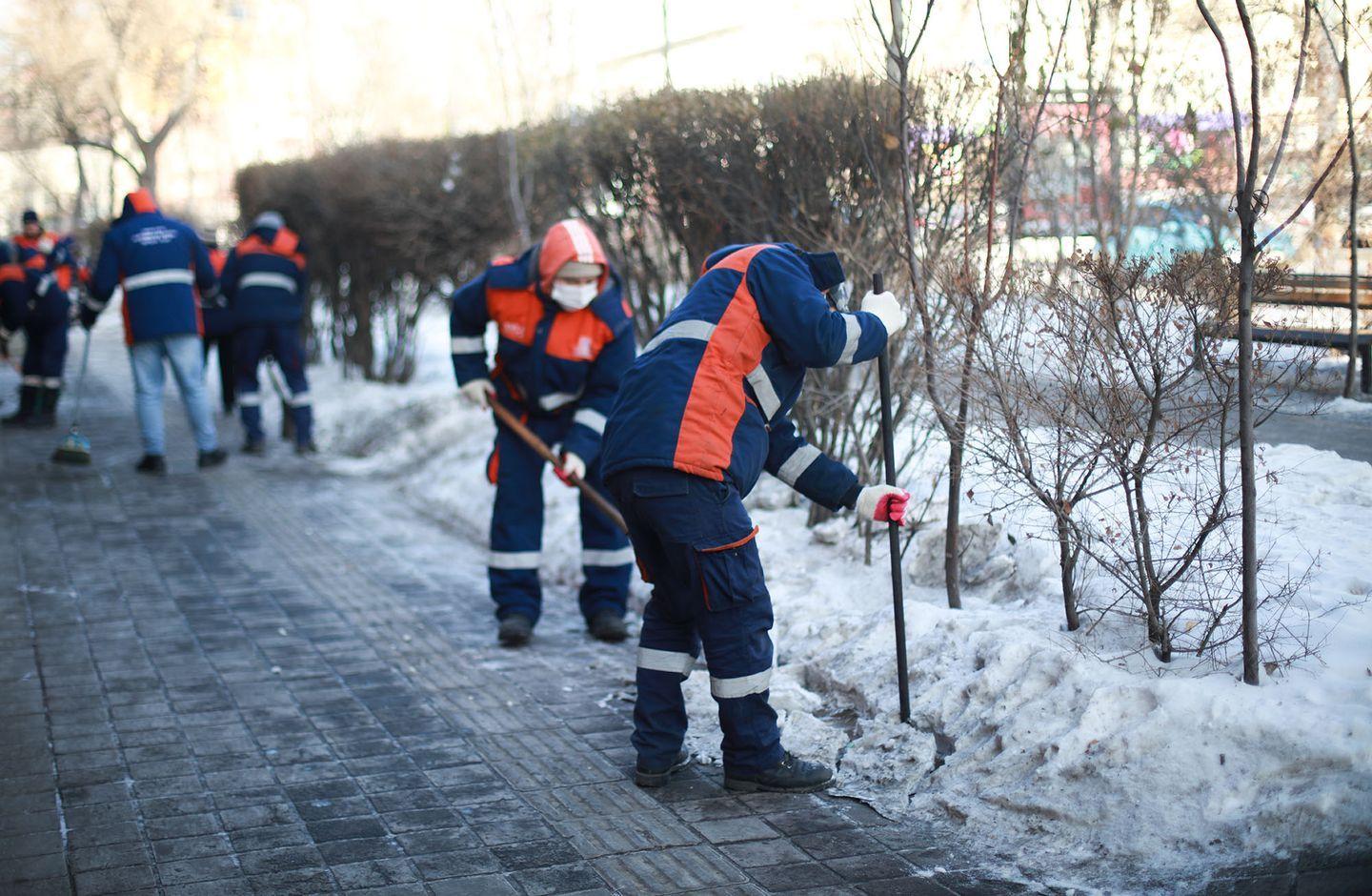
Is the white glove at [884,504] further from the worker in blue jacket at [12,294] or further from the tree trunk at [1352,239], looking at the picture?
the worker in blue jacket at [12,294]

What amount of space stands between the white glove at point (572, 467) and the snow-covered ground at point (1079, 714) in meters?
0.90

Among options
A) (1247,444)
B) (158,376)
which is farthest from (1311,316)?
(158,376)

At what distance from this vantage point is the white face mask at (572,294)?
5602mm

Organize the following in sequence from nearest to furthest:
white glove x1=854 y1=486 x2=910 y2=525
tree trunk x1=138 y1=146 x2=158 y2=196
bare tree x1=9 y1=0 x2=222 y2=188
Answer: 1. white glove x1=854 y1=486 x2=910 y2=525
2. bare tree x1=9 y1=0 x2=222 y2=188
3. tree trunk x1=138 y1=146 x2=158 y2=196

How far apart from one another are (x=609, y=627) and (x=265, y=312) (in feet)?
19.0

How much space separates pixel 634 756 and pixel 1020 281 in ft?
6.63

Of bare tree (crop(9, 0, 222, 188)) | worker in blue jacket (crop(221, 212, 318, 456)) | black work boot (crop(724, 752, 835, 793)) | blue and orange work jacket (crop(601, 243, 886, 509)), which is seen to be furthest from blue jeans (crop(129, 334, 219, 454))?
bare tree (crop(9, 0, 222, 188))

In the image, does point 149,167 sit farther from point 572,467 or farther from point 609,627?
point 609,627

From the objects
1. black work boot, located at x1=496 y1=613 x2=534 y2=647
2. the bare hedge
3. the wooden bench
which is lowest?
black work boot, located at x1=496 y1=613 x2=534 y2=647

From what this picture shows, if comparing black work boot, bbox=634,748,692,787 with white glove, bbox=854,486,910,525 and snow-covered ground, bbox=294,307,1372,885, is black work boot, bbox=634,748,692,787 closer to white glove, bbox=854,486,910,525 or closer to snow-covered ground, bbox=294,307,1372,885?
snow-covered ground, bbox=294,307,1372,885

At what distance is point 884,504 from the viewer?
4137 mm

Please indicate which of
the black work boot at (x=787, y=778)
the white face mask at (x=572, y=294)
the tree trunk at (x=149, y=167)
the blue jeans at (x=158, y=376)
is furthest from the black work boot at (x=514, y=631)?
the tree trunk at (x=149, y=167)

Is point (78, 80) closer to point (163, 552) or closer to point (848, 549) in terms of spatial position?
point (163, 552)

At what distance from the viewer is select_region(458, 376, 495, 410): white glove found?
585 cm
